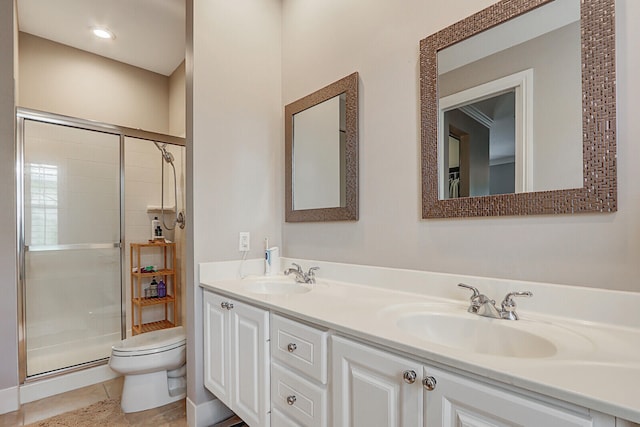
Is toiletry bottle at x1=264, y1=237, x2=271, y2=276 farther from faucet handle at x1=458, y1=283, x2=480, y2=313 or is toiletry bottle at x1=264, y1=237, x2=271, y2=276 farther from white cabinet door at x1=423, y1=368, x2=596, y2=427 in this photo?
white cabinet door at x1=423, y1=368, x2=596, y2=427

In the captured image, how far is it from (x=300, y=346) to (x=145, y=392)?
143cm

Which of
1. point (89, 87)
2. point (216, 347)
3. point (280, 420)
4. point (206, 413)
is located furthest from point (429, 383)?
point (89, 87)

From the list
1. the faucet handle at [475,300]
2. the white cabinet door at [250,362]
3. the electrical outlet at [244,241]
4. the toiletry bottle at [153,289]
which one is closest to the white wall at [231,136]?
the electrical outlet at [244,241]

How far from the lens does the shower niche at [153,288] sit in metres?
2.95

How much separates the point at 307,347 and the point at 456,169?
887mm

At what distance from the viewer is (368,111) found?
5.29ft

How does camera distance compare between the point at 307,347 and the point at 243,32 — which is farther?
the point at 243,32

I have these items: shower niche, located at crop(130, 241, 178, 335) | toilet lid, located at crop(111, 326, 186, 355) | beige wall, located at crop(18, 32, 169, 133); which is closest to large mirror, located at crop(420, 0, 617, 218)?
toilet lid, located at crop(111, 326, 186, 355)

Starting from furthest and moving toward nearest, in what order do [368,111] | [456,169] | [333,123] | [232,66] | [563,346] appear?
[232,66] → [333,123] → [368,111] → [456,169] → [563,346]

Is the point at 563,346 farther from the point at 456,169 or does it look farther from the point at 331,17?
the point at 331,17

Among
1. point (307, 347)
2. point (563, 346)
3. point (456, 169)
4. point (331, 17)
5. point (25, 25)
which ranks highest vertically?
point (25, 25)

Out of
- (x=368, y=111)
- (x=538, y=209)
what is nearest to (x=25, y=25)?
(x=368, y=111)

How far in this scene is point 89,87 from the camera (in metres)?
2.96

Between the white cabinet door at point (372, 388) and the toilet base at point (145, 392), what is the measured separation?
1.51 metres
